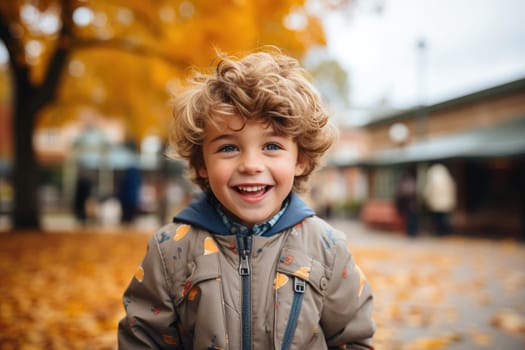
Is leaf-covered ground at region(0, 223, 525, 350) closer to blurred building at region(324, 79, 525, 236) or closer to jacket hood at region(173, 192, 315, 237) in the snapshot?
jacket hood at region(173, 192, 315, 237)

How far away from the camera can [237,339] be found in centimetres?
147

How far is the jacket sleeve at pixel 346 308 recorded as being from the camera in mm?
1568

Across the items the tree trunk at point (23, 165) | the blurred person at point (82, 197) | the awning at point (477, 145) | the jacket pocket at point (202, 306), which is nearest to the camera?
the jacket pocket at point (202, 306)

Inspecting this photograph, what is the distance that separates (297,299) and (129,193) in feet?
43.1

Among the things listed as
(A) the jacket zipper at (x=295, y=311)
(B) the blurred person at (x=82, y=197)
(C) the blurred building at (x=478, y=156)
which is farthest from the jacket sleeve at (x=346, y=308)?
(B) the blurred person at (x=82, y=197)

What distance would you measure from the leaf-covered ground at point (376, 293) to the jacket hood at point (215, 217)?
2.62 meters

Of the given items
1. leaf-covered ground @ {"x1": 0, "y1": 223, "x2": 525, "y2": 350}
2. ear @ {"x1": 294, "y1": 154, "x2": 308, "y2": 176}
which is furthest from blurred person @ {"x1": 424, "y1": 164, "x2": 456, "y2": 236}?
ear @ {"x1": 294, "y1": 154, "x2": 308, "y2": 176}

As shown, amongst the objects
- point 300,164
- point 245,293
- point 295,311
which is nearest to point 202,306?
point 245,293

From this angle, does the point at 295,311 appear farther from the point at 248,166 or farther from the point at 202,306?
the point at 248,166

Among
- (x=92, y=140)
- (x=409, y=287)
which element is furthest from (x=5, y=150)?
(x=409, y=287)

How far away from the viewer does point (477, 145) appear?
583 inches

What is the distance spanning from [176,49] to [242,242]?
7581 mm

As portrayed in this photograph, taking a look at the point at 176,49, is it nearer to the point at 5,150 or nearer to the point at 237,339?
the point at 237,339

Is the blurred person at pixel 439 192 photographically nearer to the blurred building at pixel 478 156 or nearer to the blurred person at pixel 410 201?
the blurred person at pixel 410 201
